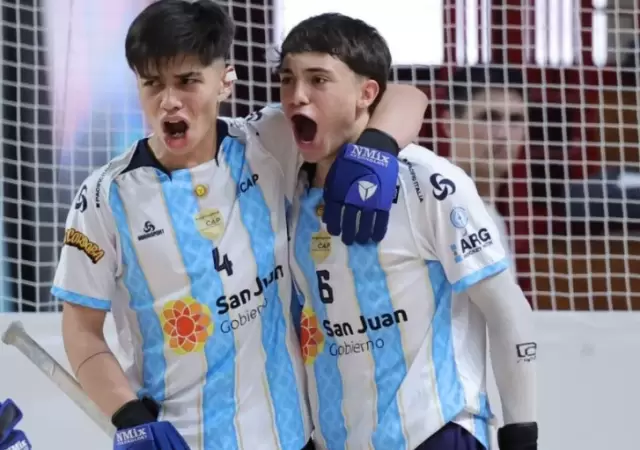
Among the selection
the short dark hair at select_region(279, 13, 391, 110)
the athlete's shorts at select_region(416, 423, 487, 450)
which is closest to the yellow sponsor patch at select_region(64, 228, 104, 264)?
the short dark hair at select_region(279, 13, 391, 110)

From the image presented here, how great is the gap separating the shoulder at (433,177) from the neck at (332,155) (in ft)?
0.25

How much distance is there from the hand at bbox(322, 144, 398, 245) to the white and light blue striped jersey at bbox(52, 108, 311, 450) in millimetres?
121

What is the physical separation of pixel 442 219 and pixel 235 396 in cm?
35

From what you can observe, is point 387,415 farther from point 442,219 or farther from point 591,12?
point 591,12

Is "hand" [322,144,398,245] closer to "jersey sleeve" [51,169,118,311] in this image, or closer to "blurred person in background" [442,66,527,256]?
"jersey sleeve" [51,169,118,311]

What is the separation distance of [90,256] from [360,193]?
0.36 metres

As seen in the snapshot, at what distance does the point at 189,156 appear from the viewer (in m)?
1.46

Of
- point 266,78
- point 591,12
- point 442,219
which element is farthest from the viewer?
point 591,12

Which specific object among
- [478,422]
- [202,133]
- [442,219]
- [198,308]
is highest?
[202,133]

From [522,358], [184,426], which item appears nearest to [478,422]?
[522,358]

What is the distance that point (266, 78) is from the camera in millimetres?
2623

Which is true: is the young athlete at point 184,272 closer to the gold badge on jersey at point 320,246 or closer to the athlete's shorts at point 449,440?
the gold badge on jersey at point 320,246

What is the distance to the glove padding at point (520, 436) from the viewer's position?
1415mm

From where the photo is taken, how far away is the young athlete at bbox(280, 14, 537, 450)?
1.39m
